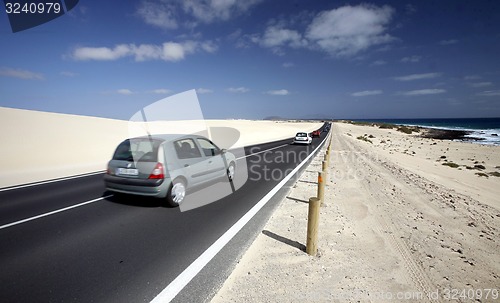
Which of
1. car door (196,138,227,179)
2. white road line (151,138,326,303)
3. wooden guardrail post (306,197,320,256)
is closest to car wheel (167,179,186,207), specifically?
car door (196,138,227,179)

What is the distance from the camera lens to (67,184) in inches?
334

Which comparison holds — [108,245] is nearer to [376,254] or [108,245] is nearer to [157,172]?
[157,172]

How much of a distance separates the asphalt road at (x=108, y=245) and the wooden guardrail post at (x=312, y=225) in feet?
3.70

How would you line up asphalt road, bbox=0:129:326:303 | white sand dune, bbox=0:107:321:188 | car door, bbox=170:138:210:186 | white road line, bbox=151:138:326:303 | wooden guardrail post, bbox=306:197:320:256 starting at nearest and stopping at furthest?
white road line, bbox=151:138:326:303 → asphalt road, bbox=0:129:326:303 → wooden guardrail post, bbox=306:197:320:256 → car door, bbox=170:138:210:186 → white sand dune, bbox=0:107:321:188

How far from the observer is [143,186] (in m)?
5.60

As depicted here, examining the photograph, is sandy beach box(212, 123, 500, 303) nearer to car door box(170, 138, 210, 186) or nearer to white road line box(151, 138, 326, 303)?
white road line box(151, 138, 326, 303)

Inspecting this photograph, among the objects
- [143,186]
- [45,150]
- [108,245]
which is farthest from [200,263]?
[45,150]

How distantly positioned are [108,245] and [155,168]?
1.89 meters

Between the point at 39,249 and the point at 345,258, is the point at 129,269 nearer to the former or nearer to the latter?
the point at 39,249

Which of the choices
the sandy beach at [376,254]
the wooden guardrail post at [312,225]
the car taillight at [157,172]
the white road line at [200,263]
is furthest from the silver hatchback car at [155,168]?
the wooden guardrail post at [312,225]

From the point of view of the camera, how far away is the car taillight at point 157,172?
5.54 metres

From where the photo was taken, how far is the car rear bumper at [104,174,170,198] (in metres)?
5.56

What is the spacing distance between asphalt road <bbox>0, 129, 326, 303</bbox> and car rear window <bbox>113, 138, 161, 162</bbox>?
127cm

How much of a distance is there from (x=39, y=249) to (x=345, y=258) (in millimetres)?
5064
